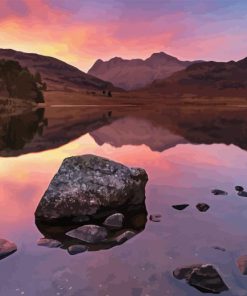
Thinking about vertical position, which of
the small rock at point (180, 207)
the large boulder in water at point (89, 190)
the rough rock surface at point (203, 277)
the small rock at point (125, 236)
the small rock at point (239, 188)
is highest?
the large boulder in water at point (89, 190)

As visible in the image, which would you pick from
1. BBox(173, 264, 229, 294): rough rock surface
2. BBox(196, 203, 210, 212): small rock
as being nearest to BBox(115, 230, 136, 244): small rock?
BBox(173, 264, 229, 294): rough rock surface

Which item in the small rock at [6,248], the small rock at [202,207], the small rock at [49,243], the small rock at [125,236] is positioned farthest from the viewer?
the small rock at [202,207]

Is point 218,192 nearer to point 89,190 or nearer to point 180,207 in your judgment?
point 180,207

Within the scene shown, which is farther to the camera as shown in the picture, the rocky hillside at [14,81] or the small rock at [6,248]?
the rocky hillside at [14,81]

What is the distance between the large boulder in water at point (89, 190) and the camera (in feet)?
49.7

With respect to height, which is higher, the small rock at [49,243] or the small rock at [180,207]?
the small rock at [49,243]

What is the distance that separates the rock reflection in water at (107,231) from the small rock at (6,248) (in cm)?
104

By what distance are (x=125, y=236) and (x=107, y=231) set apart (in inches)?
30.5

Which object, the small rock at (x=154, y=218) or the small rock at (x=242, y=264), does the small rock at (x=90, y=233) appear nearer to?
the small rock at (x=154, y=218)

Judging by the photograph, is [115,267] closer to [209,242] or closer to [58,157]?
[209,242]

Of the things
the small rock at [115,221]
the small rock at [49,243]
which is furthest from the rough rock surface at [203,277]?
the small rock at [115,221]

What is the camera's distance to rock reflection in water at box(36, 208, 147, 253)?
12680mm

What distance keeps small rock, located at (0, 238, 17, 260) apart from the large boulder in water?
8.66 feet

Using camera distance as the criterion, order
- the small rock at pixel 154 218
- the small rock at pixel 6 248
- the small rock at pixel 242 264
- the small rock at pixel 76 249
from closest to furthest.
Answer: the small rock at pixel 242 264 < the small rock at pixel 6 248 < the small rock at pixel 76 249 < the small rock at pixel 154 218
